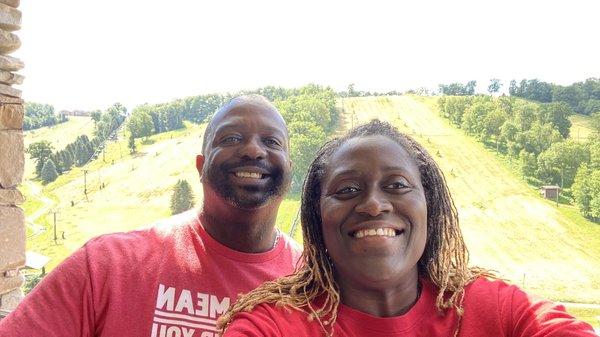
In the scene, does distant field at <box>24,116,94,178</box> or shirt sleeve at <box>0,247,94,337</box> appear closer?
shirt sleeve at <box>0,247,94,337</box>

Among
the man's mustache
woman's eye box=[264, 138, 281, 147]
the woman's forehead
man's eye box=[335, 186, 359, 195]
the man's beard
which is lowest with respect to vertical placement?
the man's beard

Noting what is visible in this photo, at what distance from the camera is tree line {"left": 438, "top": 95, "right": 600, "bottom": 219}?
5082 millimetres

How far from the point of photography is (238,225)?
1.30 meters

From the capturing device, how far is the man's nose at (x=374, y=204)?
32.9 inches

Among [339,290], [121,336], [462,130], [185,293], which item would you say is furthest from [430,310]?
[462,130]

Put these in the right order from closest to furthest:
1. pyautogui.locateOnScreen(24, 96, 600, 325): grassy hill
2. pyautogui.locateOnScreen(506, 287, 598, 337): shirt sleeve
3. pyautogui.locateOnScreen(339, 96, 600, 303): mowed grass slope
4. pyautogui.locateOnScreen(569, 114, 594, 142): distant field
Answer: pyautogui.locateOnScreen(506, 287, 598, 337): shirt sleeve < pyautogui.locateOnScreen(569, 114, 594, 142): distant field < pyautogui.locateOnScreen(24, 96, 600, 325): grassy hill < pyautogui.locateOnScreen(339, 96, 600, 303): mowed grass slope

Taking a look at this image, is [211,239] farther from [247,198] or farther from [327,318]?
[327,318]

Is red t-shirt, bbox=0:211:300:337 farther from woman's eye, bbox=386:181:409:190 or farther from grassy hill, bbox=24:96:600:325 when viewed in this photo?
grassy hill, bbox=24:96:600:325

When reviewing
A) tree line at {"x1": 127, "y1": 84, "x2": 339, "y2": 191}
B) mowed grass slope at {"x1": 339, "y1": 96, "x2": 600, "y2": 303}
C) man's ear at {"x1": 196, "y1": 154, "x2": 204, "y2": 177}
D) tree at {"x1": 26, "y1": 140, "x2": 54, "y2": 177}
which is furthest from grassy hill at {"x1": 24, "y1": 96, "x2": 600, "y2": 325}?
man's ear at {"x1": 196, "y1": 154, "x2": 204, "y2": 177}

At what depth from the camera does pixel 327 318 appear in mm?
842

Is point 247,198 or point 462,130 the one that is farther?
point 462,130

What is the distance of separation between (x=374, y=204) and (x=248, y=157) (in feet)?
1.77

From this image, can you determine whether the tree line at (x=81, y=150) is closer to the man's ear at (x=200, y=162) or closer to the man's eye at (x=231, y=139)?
the man's ear at (x=200, y=162)

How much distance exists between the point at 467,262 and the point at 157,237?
2.30 feet
